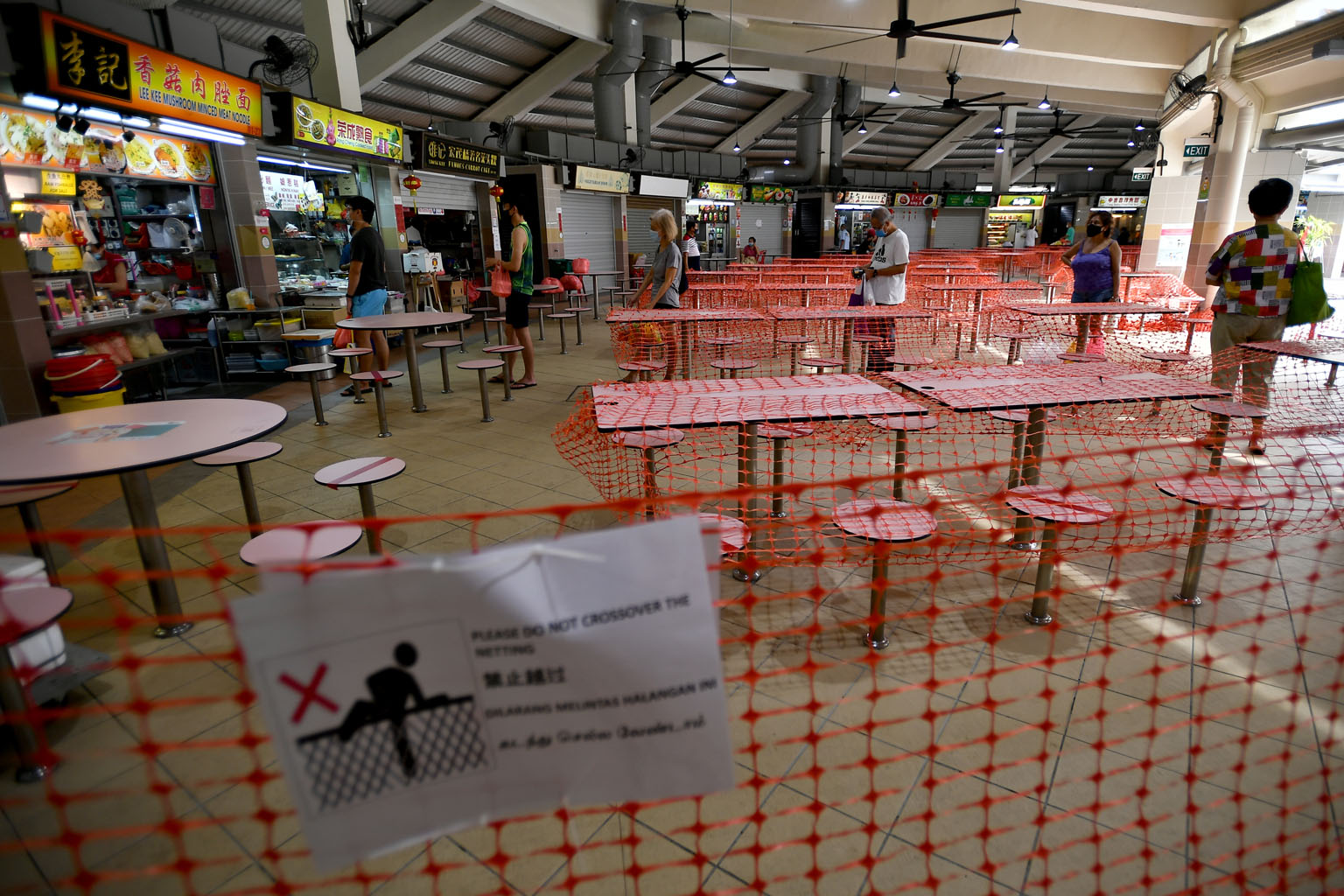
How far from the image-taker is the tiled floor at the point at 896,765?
1.79 meters

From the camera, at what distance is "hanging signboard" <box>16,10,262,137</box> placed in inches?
171

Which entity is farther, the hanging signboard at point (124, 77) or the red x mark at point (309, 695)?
the hanging signboard at point (124, 77)

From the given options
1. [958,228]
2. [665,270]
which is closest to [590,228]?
[665,270]

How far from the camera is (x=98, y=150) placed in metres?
5.64

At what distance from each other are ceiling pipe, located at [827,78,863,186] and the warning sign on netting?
15089 millimetres

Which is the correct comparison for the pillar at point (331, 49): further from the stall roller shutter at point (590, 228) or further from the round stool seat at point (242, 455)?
the stall roller shutter at point (590, 228)

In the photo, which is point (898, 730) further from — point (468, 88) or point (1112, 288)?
point (468, 88)

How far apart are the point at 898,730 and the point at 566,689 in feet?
5.56

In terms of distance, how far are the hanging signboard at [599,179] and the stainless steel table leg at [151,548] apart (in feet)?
37.8

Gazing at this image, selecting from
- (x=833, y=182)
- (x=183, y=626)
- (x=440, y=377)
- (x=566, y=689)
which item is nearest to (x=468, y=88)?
(x=440, y=377)

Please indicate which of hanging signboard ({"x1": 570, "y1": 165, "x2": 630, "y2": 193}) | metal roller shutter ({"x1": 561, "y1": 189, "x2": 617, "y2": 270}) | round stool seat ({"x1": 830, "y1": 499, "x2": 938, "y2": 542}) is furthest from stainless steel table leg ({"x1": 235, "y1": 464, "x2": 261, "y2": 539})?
metal roller shutter ({"x1": 561, "y1": 189, "x2": 617, "y2": 270})

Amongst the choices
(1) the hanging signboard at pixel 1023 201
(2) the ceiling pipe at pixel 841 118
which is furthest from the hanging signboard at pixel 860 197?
(1) the hanging signboard at pixel 1023 201

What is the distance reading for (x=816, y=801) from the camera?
1960 millimetres

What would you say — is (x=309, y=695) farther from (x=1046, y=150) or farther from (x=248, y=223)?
(x=1046, y=150)
